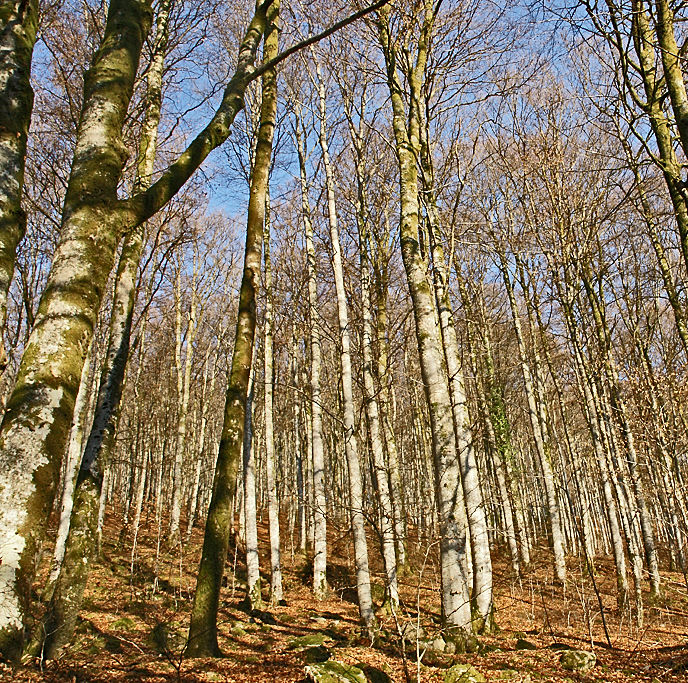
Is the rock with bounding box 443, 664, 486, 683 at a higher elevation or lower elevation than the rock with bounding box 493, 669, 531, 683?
higher

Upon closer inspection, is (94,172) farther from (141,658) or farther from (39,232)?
(39,232)

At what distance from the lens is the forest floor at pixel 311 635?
14.1 ft

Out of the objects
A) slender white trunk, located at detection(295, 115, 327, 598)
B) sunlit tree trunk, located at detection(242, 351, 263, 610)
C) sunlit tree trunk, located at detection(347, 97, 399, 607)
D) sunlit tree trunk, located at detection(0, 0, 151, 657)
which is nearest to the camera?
sunlit tree trunk, located at detection(0, 0, 151, 657)

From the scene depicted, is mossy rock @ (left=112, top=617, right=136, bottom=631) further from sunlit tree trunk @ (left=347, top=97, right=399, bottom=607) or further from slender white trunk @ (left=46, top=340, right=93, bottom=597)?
sunlit tree trunk @ (left=347, top=97, right=399, bottom=607)

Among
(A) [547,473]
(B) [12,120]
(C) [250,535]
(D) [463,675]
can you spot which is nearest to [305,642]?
(D) [463,675]

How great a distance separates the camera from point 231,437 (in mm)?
5098

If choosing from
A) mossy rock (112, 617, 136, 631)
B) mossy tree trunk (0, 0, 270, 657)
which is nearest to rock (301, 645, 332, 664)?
mossy rock (112, 617, 136, 631)

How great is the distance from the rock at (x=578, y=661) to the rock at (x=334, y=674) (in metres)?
2.39

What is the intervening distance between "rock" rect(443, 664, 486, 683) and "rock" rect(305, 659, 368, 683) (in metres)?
0.77

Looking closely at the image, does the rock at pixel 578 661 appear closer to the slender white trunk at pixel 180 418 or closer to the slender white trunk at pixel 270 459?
the slender white trunk at pixel 270 459

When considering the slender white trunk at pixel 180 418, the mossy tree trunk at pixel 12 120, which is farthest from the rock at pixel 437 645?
the slender white trunk at pixel 180 418

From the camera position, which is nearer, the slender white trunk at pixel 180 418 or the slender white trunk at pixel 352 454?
the slender white trunk at pixel 352 454

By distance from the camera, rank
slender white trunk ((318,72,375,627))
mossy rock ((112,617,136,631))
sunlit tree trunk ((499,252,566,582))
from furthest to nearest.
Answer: sunlit tree trunk ((499,252,566,582)), slender white trunk ((318,72,375,627)), mossy rock ((112,617,136,631))

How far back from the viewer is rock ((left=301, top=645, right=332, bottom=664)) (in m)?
4.86
